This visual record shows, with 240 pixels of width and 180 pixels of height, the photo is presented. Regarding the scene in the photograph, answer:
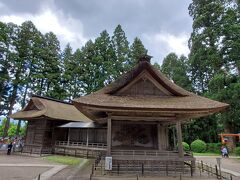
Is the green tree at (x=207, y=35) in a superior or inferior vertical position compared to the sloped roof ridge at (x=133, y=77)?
superior

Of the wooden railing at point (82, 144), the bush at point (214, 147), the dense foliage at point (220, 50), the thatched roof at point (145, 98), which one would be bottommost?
the bush at point (214, 147)

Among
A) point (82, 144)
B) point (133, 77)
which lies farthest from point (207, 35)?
point (82, 144)

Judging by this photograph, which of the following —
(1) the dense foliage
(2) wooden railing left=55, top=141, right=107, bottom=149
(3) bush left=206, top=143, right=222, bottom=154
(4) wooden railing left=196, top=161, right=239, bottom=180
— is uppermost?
(1) the dense foliage

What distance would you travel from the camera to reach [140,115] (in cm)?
1255

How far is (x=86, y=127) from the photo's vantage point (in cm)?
1828

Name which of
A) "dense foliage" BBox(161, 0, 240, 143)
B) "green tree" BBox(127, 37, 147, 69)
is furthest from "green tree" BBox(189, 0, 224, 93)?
"green tree" BBox(127, 37, 147, 69)

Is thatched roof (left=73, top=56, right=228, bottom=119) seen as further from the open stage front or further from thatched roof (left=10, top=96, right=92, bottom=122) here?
thatched roof (left=10, top=96, right=92, bottom=122)

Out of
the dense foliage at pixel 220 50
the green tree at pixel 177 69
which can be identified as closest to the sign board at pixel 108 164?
the dense foliage at pixel 220 50

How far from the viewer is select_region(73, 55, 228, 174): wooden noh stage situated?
10.8 meters

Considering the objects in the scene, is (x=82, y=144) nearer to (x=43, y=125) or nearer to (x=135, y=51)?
(x=43, y=125)

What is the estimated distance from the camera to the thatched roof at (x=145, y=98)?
10.7 metres

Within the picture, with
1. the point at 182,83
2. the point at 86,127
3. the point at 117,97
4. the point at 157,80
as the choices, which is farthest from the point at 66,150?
the point at 182,83

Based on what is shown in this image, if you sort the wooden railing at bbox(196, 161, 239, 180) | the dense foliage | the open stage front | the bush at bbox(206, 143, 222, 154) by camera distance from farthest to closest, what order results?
the bush at bbox(206, 143, 222, 154)
the dense foliage
the open stage front
the wooden railing at bbox(196, 161, 239, 180)

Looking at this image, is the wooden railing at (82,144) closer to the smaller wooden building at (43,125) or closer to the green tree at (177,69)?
the smaller wooden building at (43,125)
